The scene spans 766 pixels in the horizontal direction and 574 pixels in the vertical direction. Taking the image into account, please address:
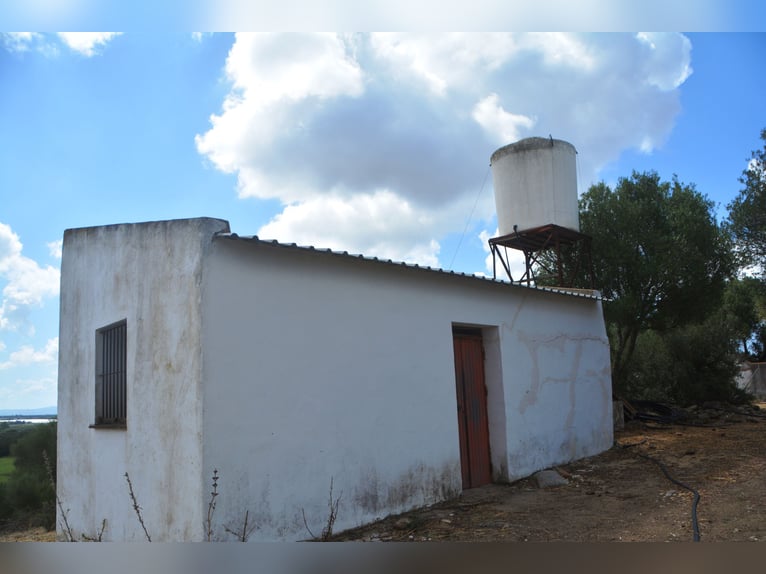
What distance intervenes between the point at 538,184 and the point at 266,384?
30.0 ft

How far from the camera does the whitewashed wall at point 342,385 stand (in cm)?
554

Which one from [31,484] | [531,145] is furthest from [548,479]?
[31,484]

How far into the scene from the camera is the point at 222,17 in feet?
11.3

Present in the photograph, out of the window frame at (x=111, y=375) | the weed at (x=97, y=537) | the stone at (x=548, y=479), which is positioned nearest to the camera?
the weed at (x=97, y=537)

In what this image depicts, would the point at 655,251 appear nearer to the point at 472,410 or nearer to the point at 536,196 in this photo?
the point at 536,196

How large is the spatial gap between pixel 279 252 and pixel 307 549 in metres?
3.01

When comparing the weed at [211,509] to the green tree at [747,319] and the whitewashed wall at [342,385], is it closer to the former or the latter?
the whitewashed wall at [342,385]

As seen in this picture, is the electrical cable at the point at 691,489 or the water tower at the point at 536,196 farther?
the water tower at the point at 536,196

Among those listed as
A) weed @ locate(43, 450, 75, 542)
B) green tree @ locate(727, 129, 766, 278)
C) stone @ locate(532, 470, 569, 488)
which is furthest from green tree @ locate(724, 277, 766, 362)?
weed @ locate(43, 450, 75, 542)

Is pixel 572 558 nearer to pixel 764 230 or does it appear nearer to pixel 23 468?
pixel 764 230

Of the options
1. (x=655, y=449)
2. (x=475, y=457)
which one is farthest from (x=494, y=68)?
(x=655, y=449)

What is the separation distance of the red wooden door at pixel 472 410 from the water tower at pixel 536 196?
4.54m

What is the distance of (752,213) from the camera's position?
480 inches

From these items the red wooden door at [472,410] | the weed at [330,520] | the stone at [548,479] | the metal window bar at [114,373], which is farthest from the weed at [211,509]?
the stone at [548,479]
